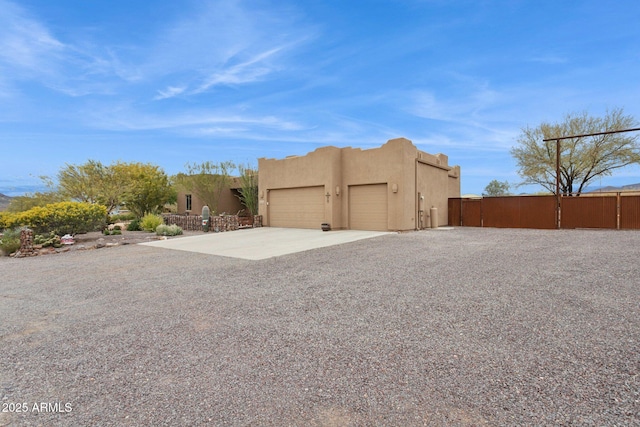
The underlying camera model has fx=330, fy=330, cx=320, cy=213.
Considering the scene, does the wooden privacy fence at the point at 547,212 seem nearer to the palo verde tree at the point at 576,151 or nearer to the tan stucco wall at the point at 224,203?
the palo verde tree at the point at 576,151

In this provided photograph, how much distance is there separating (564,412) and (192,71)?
52.2ft

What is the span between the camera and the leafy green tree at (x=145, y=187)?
22.9 m

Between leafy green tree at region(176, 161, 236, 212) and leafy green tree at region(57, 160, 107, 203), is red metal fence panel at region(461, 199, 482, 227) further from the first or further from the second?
leafy green tree at region(57, 160, 107, 203)

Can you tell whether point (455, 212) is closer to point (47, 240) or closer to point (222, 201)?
point (222, 201)

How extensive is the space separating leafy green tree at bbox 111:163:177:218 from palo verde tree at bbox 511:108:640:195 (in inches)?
1095

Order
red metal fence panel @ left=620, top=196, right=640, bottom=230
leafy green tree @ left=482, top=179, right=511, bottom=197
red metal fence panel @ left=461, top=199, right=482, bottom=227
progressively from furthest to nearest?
leafy green tree @ left=482, top=179, right=511, bottom=197, red metal fence panel @ left=461, top=199, right=482, bottom=227, red metal fence panel @ left=620, top=196, right=640, bottom=230

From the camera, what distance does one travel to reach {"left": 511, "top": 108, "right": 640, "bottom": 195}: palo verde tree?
75.9ft

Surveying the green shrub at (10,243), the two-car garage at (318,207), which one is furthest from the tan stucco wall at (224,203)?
the green shrub at (10,243)

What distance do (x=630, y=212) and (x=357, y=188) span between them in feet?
41.3

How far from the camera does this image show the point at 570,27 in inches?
460

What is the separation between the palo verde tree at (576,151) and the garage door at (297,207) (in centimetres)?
1845

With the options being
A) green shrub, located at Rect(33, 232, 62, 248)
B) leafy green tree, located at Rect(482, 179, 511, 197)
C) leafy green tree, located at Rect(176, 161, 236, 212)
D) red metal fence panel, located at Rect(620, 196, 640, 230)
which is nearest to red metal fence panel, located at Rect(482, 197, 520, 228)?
red metal fence panel, located at Rect(620, 196, 640, 230)

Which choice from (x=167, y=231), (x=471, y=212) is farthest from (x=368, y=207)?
(x=167, y=231)

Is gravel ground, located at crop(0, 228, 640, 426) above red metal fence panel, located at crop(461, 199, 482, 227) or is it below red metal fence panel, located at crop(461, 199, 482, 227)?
below
